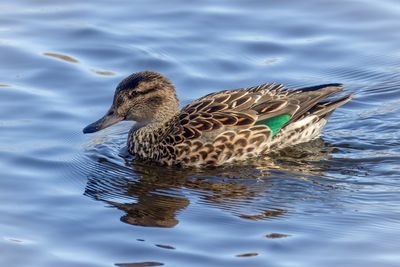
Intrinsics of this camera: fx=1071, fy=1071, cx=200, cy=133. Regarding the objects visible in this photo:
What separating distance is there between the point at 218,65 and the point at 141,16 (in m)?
2.25

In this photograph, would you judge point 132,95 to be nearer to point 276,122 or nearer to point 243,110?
point 243,110

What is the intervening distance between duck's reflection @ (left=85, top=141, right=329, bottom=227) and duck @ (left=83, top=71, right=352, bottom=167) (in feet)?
0.65

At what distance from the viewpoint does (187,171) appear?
1344 centimetres

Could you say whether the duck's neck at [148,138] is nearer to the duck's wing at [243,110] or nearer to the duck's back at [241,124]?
the duck's back at [241,124]

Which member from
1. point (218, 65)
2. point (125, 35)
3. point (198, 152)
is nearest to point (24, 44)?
point (125, 35)

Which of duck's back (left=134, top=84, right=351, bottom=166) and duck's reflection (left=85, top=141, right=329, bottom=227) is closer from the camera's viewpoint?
duck's reflection (left=85, top=141, right=329, bottom=227)

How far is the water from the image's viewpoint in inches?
438

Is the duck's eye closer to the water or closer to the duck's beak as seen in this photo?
the duck's beak

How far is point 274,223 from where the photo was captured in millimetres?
11570

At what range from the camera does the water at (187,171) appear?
36.5 feet

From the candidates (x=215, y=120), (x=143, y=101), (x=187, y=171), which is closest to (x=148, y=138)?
(x=143, y=101)

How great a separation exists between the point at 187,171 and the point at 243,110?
108 cm

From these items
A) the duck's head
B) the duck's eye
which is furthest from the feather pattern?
the duck's eye

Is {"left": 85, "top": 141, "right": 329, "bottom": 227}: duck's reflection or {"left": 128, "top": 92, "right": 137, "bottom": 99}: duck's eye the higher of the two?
{"left": 128, "top": 92, "right": 137, "bottom": 99}: duck's eye
